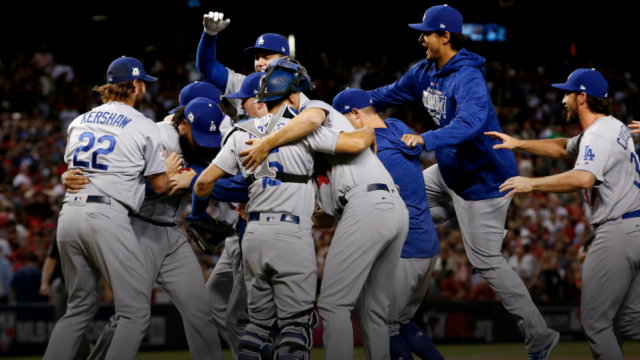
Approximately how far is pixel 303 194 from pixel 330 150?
0.33 meters

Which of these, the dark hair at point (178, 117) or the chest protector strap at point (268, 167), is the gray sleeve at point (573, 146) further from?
the dark hair at point (178, 117)

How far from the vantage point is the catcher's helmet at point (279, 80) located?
4.38 meters

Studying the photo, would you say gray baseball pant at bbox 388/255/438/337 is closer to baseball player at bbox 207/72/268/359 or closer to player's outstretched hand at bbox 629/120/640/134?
baseball player at bbox 207/72/268/359

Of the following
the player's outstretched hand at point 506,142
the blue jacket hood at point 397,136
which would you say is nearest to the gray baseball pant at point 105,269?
the blue jacket hood at point 397,136

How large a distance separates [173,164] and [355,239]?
158cm

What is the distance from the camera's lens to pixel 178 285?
500 cm

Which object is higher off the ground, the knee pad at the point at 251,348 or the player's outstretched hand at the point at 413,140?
the player's outstretched hand at the point at 413,140

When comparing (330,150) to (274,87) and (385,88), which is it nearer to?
(274,87)

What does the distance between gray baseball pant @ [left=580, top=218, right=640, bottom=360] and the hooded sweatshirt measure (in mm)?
1118

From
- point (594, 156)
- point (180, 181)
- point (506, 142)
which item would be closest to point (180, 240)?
point (180, 181)

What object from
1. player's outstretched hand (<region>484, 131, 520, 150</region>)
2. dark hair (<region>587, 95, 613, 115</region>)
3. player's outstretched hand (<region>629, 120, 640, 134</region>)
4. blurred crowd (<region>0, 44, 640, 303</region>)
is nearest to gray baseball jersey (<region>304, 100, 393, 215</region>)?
player's outstretched hand (<region>484, 131, 520, 150</region>)

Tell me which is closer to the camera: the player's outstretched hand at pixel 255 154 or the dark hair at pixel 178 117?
the player's outstretched hand at pixel 255 154

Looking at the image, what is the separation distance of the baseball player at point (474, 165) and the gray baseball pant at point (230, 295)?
1838 millimetres

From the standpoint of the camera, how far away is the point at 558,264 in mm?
12508
